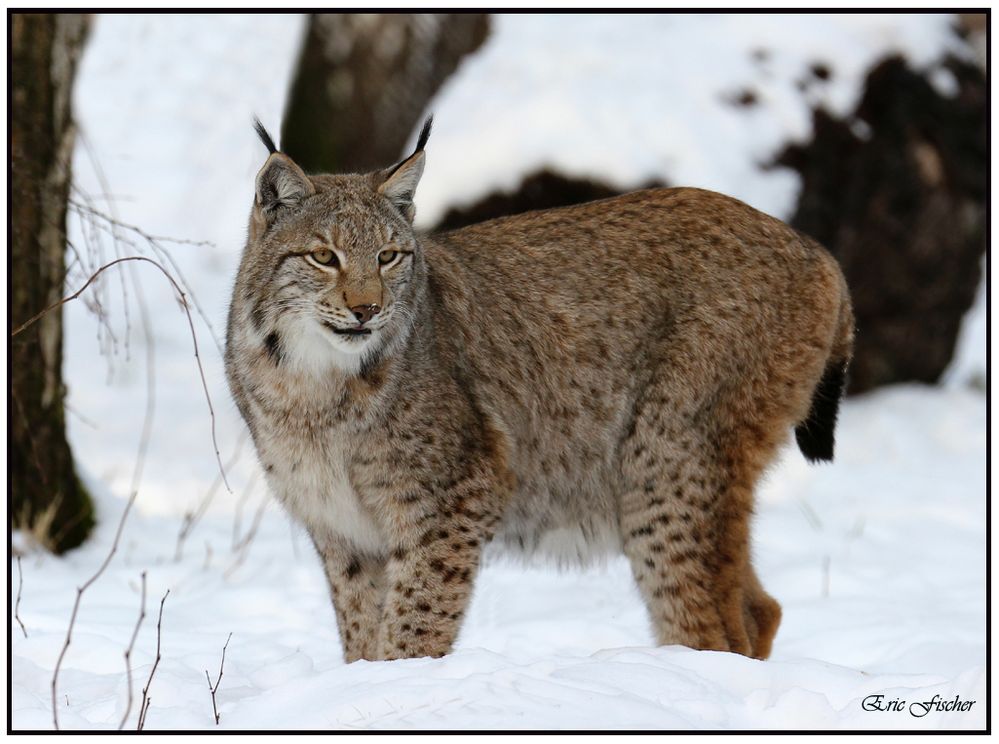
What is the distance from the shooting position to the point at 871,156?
726cm

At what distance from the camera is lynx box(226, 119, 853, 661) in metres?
3.81

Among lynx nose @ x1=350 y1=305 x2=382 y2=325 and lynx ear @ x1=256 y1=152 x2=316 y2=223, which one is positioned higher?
lynx ear @ x1=256 y1=152 x2=316 y2=223

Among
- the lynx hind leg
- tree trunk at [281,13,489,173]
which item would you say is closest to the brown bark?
tree trunk at [281,13,489,173]

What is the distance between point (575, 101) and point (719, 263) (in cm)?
304

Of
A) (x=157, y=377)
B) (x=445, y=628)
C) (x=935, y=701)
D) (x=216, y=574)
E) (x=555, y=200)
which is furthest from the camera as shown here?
(x=157, y=377)

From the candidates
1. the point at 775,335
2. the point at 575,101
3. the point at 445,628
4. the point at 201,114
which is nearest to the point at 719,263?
the point at 775,335

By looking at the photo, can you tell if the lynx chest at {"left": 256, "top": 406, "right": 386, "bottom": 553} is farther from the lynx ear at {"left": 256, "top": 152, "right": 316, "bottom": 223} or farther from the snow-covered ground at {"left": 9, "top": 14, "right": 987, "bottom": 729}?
the lynx ear at {"left": 256, "top": 152, "right": 316, "bottom": 223}

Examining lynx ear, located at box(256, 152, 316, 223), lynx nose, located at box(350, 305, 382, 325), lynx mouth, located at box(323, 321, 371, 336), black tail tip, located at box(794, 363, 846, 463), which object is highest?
lynx ear, located at box(256, 152, 316, 223)

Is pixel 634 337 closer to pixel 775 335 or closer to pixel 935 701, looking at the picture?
pixel 775 335

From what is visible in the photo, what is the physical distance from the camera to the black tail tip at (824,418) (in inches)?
180
